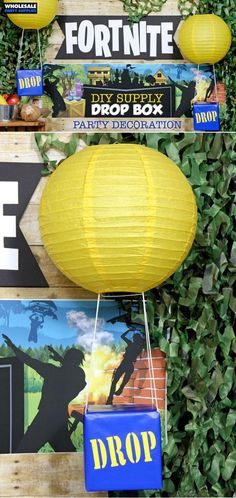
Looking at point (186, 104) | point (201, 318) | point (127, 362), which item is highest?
point (186, 104)

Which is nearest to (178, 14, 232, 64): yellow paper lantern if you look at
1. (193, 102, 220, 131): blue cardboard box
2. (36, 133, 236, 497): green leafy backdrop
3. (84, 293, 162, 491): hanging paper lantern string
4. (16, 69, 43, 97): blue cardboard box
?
→ (193, 102, 220, 131): blue cardboard box

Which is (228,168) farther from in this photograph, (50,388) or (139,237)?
(50,388)

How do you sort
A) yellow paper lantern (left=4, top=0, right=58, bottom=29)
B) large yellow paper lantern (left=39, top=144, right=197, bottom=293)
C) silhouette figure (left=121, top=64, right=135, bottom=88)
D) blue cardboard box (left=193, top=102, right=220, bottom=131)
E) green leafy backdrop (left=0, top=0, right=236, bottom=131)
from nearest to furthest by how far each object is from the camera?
large yellow paper lantern (left=39, top=144, right=197, bottom=293), yellow paper lantern (left=4, top=0, right=58, bottom=29), blue cardboard box (left=193, top=102, right=220, bottom=131), green leafy backdrop (left=0, top=0, right=236, bottom=131), silhouette figure (left=121, top=64, right=135, bottom=88)

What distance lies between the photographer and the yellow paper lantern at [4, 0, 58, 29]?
6551mm

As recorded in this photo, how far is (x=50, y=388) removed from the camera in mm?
3365

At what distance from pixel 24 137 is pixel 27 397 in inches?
36.1

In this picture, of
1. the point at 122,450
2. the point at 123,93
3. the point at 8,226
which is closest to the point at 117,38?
the point at 123,93

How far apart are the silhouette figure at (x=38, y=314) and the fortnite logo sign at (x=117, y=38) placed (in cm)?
435

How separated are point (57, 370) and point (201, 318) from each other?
539 millimetres

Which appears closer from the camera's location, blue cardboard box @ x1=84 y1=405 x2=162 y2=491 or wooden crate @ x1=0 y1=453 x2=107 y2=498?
blue cardboard box @ x1=84 y1=405 x2=162 y2=491

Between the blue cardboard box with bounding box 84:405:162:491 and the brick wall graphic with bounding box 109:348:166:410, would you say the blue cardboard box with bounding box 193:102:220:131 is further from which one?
the blue cardboard box with bounding box 84:405:162:491

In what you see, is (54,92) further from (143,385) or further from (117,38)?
(143,385)

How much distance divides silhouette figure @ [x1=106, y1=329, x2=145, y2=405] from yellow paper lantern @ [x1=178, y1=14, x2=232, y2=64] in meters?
3.75

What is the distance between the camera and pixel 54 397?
337 centimetres
